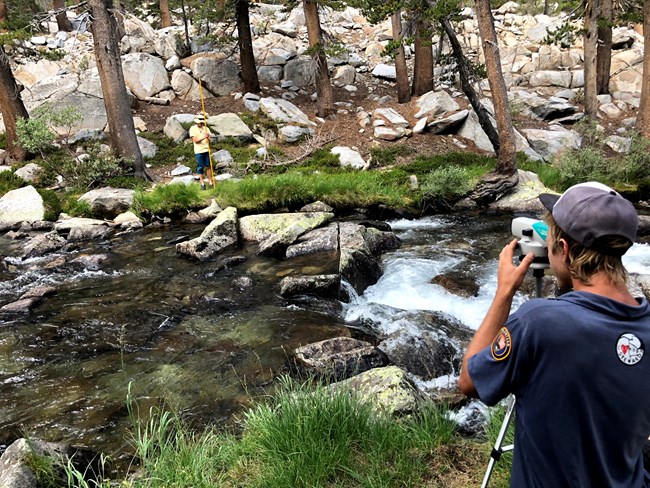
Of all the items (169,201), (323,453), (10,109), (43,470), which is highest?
(10,109)

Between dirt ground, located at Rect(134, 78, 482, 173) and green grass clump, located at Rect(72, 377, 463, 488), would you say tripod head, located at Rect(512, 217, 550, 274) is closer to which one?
green grass clump, located at Rect(72, 377, 463, 488)

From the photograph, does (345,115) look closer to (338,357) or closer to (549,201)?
(338,357)

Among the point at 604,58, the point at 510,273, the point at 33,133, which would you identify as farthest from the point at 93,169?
the point at 604,58

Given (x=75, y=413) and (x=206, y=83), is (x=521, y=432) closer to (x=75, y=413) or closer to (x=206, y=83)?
(x=75, y=413)

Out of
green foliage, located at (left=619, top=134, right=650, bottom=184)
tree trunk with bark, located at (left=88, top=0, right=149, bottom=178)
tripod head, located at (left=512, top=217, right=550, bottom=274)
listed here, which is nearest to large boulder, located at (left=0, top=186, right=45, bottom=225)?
tree trunk with bark, located at (left=88, top=0, right=149, bottom=178)

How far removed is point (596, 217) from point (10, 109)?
1758cm

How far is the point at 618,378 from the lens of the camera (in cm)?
153

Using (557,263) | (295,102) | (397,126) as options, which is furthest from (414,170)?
(557,263)

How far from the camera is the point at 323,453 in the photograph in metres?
2.94

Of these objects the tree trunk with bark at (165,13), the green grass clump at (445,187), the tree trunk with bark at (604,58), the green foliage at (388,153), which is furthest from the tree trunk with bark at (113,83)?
the tree trunk with bark at (604,58)

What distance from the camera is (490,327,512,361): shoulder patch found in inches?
64.6

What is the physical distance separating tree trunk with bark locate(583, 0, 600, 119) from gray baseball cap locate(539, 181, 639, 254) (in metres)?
17.1

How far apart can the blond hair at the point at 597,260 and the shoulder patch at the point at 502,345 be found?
329mm

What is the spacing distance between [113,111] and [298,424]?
13337mm
